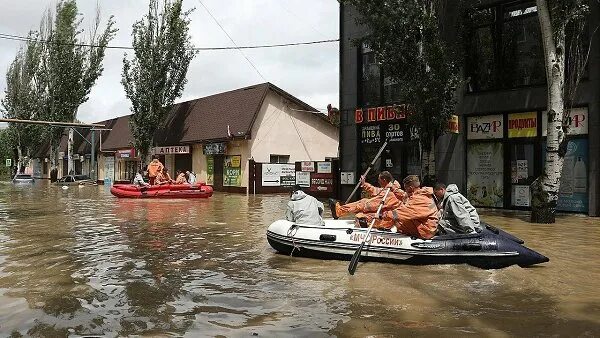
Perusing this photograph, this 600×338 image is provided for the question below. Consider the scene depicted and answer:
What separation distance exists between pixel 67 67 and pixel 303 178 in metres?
29.0

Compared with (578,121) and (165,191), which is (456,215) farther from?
(165,191)

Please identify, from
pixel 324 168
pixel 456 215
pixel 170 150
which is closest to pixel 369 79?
pixel 324 168

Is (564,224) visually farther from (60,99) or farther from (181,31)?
(60,99)

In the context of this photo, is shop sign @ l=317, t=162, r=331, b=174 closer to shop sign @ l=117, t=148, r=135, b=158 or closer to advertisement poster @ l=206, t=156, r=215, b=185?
advertisement poster @ l=206, t=156, r=215, b=185

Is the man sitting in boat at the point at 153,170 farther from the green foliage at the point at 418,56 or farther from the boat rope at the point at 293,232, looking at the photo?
the boat rope at the point at 293,232

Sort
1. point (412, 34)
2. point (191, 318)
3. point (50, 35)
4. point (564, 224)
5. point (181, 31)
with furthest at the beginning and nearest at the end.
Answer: point (50, 35), point (181, 31), point (412, 34), point (564, 224), point (191, 318)

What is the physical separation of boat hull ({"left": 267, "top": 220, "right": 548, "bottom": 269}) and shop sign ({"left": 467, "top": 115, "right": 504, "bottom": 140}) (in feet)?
33.2

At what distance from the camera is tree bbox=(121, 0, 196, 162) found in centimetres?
3531

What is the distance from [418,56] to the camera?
17234mm

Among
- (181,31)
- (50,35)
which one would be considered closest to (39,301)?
(181,31)

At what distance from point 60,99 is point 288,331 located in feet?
151

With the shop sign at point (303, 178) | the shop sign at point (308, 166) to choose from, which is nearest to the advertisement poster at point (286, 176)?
the shop sign at point (303, 178)

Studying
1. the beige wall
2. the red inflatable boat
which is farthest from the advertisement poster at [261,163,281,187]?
the red inflatable boat

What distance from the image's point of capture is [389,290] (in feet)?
24.3
